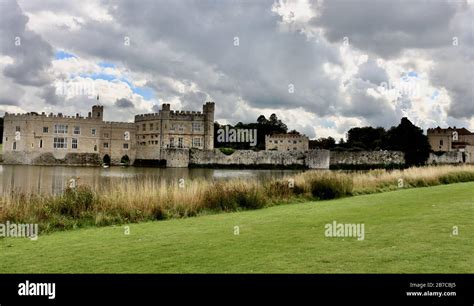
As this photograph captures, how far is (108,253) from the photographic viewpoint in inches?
249

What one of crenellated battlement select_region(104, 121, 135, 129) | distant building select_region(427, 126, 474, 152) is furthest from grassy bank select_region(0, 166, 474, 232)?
distant building select_region(427, 126, 474, 152)

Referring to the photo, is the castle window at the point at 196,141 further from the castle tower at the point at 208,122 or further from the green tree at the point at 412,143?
the green tree at the point at 412,143

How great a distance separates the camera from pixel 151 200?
36.3 ft

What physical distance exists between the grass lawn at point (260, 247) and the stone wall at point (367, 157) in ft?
185

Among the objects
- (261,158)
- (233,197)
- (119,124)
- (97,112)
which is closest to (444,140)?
(261,158)

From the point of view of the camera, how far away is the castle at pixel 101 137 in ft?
194

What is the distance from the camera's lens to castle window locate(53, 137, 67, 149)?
6109 cm

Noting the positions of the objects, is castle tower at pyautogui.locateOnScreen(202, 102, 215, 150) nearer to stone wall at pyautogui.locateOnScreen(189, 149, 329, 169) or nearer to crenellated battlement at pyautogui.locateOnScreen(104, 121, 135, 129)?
stone wall at pyautogui.locateOnScreen(189, 149, 329, 169)

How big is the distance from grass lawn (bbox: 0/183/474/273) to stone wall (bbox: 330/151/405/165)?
56536mm

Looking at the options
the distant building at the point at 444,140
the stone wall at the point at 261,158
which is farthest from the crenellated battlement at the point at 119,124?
the distant building at the point at 444,140

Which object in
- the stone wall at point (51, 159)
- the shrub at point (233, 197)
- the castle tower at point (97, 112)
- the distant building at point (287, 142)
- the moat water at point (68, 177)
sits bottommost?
the moat water at point (68, 177)
